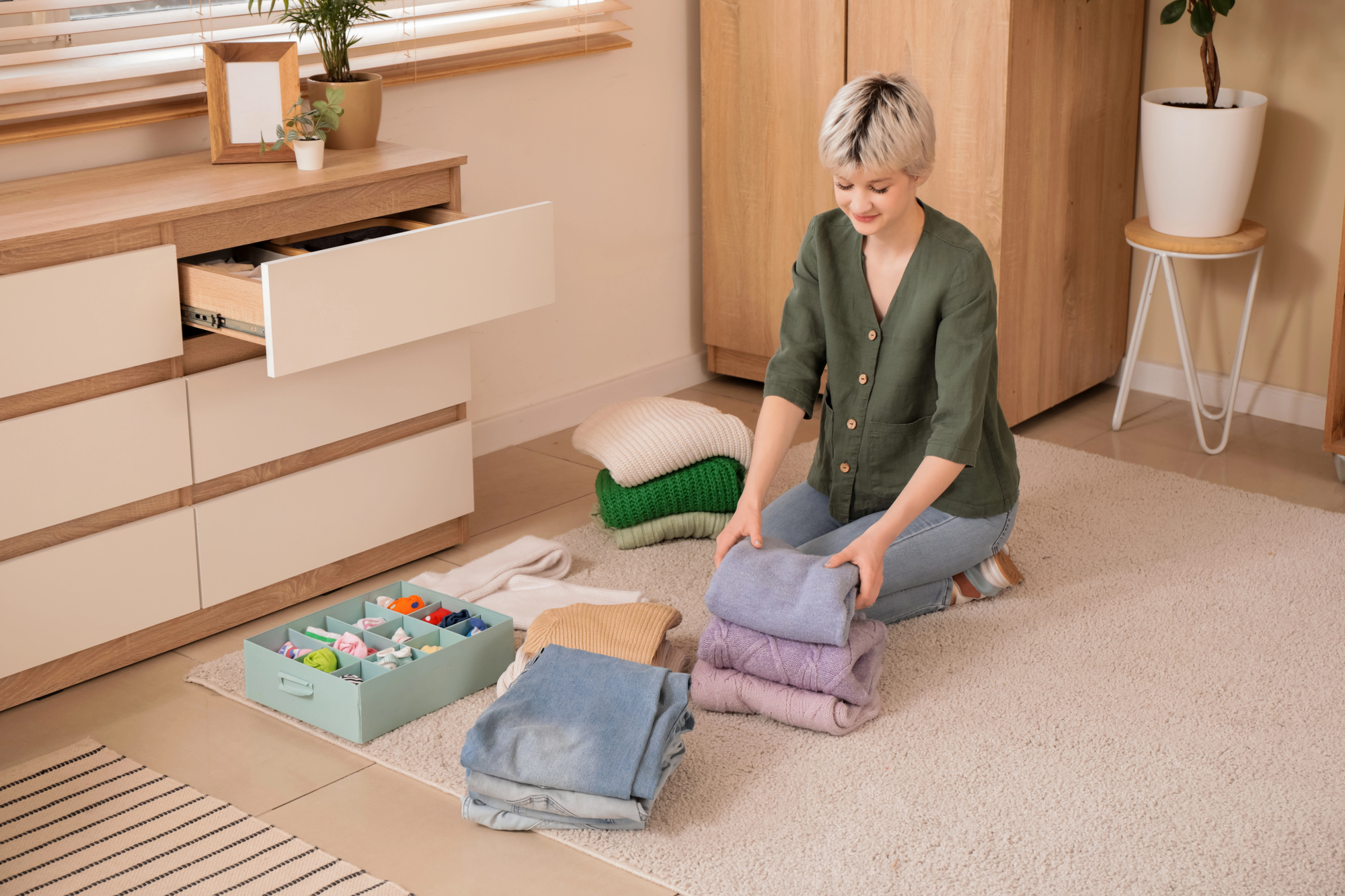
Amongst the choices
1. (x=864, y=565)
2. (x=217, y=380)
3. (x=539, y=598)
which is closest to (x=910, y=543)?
(x=864, y=565)

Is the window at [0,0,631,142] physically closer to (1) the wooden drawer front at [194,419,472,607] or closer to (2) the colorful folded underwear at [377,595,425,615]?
(1) the wooden drawer front at [194,419,472,607]

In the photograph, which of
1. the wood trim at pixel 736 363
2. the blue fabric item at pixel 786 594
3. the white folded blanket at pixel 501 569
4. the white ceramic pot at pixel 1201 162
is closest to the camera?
the blue fabric item at pixel 786 594

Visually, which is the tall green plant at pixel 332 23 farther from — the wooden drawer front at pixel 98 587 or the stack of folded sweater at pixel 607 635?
the stack of folded sweater at pixel 607 635

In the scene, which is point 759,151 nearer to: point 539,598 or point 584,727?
point 539,598

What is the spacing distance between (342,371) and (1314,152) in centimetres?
213

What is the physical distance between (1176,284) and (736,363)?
1052 millimetres

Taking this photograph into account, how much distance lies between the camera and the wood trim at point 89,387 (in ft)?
6.36

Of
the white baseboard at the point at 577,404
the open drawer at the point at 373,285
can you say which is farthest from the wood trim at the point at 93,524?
the white baseboard at the point at 577,404

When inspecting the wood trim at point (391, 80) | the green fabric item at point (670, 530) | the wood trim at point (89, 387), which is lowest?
the green fabric item at point (670, 530)

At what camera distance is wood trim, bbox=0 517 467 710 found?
206 centimetres

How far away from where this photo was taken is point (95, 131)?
7.47ft

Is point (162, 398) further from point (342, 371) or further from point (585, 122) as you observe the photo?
point (585, 122)

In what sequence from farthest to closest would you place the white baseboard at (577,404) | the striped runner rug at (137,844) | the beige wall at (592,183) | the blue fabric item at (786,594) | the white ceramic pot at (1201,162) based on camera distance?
the white baseboard at (577,404) < the beige wall at (592,183) < the white ceramic pot at (1201,162) < the blue fabric item at (786,594) < the striped runner rug at (137,844)

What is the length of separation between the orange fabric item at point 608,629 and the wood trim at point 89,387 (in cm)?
67
